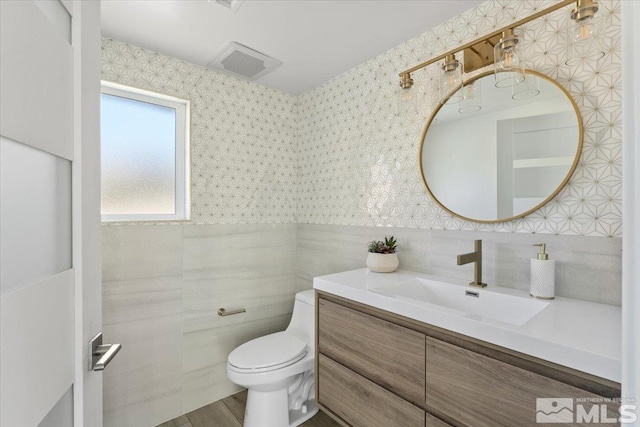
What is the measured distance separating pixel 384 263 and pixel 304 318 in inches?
31.3

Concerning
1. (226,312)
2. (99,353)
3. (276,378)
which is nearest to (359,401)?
(276,378)

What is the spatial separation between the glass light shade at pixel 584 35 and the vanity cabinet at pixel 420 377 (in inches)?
40.6

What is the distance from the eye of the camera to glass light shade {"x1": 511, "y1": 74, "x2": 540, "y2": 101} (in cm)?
125

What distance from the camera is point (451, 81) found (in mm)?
1333

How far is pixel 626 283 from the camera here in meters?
0.51

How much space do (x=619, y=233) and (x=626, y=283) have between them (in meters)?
0.78

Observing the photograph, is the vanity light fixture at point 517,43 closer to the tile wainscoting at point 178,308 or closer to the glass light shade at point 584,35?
the glass light shade at point 584,35

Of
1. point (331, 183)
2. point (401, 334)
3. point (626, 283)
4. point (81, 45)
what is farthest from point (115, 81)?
point (626, 283)

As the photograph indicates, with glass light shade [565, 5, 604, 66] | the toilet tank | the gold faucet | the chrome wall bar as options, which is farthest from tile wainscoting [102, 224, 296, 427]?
glass light shade [565, 5, 604, 66]

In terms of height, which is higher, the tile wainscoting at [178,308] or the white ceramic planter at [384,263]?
the white ceramic planter at [384,263]

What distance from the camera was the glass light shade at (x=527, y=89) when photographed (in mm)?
1245

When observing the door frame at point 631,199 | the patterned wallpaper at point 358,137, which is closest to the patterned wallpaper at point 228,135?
the patterned wallpaper at point 358,137

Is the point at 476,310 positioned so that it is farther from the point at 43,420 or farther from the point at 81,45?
the point at 81,45

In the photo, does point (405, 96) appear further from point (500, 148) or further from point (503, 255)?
point (503, 255)
